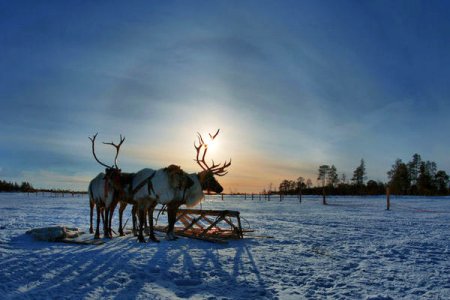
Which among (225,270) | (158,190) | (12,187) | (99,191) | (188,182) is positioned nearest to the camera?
(225,270)

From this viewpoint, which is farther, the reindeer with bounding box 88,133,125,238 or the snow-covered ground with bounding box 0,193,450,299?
the reindeer with bounding box 88,133,125,238

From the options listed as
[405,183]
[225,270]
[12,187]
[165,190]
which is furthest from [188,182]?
[12,187]

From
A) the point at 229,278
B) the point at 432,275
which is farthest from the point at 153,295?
the point at 432,275

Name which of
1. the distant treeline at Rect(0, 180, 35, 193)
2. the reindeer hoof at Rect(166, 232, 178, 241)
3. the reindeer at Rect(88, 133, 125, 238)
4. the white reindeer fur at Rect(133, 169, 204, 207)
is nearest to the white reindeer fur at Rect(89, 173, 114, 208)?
the reindeer at Rect(88, 133, 125, 238)

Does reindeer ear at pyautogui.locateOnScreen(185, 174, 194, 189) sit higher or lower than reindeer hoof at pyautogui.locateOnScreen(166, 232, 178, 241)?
higher

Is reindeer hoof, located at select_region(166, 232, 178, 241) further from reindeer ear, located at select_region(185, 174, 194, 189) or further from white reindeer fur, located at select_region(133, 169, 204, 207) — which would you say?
reindeer ear, located at select_region(185, 174, 194, 189)

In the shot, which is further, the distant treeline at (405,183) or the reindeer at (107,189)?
the distant treeline at (405,183)

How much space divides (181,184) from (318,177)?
136 metres

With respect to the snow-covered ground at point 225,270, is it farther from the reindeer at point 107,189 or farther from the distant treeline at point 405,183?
the distant treeline at point 405,183

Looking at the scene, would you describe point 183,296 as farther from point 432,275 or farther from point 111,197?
point 111,197

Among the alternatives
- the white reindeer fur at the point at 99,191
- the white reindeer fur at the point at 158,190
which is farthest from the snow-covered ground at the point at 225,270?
the white reindeer fur at the point at 99,191

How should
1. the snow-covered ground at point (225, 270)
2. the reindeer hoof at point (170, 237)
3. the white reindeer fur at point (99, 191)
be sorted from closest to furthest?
the snow-covered ground at point (225, 270)
the reindeer hoof at point (170, 237)
the white reindeer fur at point (99, 191)

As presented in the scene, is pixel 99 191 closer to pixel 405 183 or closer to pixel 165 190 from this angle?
pixel 165 190

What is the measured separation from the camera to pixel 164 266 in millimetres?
7043
